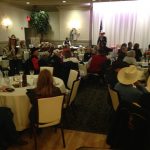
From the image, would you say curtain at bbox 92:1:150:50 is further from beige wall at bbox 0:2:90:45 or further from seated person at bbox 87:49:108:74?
seated person at bbox 87:49:108:74

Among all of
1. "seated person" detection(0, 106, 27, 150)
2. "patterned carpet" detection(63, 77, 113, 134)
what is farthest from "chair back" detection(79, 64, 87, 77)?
"seated person" detection(0, 106, 27, 150)

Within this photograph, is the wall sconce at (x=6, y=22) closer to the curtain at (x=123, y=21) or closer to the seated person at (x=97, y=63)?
the curtain at (x=123, y=21)

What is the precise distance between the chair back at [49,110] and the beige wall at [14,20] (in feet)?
24.3

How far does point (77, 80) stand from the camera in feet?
11.0

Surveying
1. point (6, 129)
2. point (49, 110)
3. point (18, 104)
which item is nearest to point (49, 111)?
A: point (49, 110)

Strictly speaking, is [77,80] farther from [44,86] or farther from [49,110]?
[49,110]

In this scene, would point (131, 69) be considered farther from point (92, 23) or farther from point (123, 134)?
point (92, 23)

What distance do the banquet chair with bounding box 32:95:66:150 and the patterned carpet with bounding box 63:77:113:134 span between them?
0.80 metres

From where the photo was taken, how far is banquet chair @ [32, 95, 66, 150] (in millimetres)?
2471

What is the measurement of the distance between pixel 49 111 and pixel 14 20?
838 cm

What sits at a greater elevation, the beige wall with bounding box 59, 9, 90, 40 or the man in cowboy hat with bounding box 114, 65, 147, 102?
the beige wall with bounding box 59, 9, 90, 40

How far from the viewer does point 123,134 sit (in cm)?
204

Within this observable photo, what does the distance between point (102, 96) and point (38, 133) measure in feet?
7.67

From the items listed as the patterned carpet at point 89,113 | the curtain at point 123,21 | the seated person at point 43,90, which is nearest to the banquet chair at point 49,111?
the seated person at point 43,90
